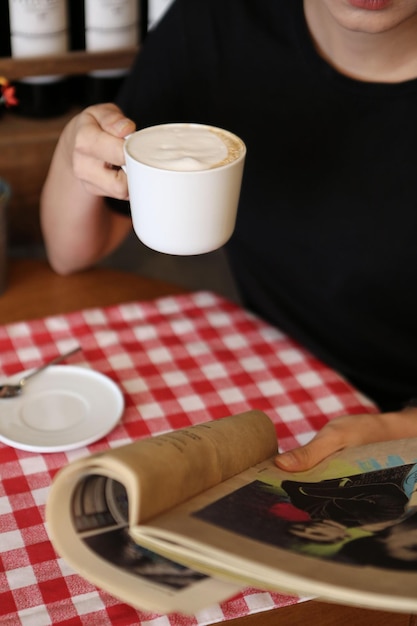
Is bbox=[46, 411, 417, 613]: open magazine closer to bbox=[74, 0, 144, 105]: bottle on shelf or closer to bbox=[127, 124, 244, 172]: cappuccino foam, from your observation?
bbox=[127, 124, 244, 172]: cappuccino foam

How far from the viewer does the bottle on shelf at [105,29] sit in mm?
1493

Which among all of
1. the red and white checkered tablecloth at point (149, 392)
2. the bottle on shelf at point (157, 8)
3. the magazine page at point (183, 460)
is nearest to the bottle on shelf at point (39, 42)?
the bottle on shelf at point (157, 8)

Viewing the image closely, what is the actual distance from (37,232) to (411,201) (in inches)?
30.7

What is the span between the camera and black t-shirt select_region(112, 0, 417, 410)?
1220 mm

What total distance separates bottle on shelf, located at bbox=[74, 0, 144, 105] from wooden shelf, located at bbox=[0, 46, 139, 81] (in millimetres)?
18

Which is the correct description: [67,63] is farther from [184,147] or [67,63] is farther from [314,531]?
[314,531]

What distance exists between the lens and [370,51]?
1.19m

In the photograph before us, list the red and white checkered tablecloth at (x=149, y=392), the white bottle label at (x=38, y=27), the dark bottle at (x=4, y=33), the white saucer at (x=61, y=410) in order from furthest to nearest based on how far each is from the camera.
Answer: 1. the dark bottle at (x=4, y=33)
2. the white bottle label at (x=38, y=27)
3. the white saucer at (x=61, y=410)
4. the red and white checkered tablecloth at (x=149, y=392)

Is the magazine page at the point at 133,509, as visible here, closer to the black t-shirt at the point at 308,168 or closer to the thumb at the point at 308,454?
the thumb at the point at 308,454

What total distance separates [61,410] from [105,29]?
0.80 meters

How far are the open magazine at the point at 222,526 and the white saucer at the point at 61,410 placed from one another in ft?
0.79

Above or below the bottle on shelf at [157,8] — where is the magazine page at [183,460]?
below

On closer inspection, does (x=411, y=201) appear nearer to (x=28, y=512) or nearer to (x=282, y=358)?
(x=282, y=358)

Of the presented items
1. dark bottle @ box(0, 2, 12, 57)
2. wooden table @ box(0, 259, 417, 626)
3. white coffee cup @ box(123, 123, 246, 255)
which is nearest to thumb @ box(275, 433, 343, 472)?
white coffee cup @ box(123, 123, 246, 255)
